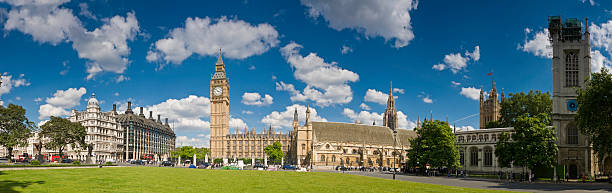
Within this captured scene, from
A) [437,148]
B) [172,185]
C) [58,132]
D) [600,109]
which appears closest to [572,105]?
[600,109]

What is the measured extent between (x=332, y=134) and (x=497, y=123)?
4962 centimetres

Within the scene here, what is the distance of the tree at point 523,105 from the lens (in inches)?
3154

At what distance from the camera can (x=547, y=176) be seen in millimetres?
53594

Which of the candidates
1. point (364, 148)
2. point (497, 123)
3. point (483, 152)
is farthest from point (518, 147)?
point (364, 148)

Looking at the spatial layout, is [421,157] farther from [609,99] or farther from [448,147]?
[609,99]

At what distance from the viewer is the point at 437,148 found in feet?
207

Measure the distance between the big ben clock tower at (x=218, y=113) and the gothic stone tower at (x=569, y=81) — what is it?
12863 centimetres

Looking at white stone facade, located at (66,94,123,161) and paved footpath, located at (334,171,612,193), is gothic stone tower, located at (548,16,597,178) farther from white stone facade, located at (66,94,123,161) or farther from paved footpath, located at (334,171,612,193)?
white stone facade, located at (66,94,123,161)

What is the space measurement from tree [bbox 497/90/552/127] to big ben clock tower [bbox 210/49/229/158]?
10996 cm

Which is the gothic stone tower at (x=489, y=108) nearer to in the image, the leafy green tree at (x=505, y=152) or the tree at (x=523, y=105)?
the tree at (x=523, y=105)

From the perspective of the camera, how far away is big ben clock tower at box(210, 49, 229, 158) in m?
166

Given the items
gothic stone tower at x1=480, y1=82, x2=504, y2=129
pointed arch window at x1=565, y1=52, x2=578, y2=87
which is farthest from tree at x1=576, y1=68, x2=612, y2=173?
gothic stone tower at x1=480, y1=82, x2=504, y2=129

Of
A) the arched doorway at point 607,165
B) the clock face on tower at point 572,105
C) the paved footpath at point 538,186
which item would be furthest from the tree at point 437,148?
the arched doorway at point 607,165

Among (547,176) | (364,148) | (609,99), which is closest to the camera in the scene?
(609,99)
